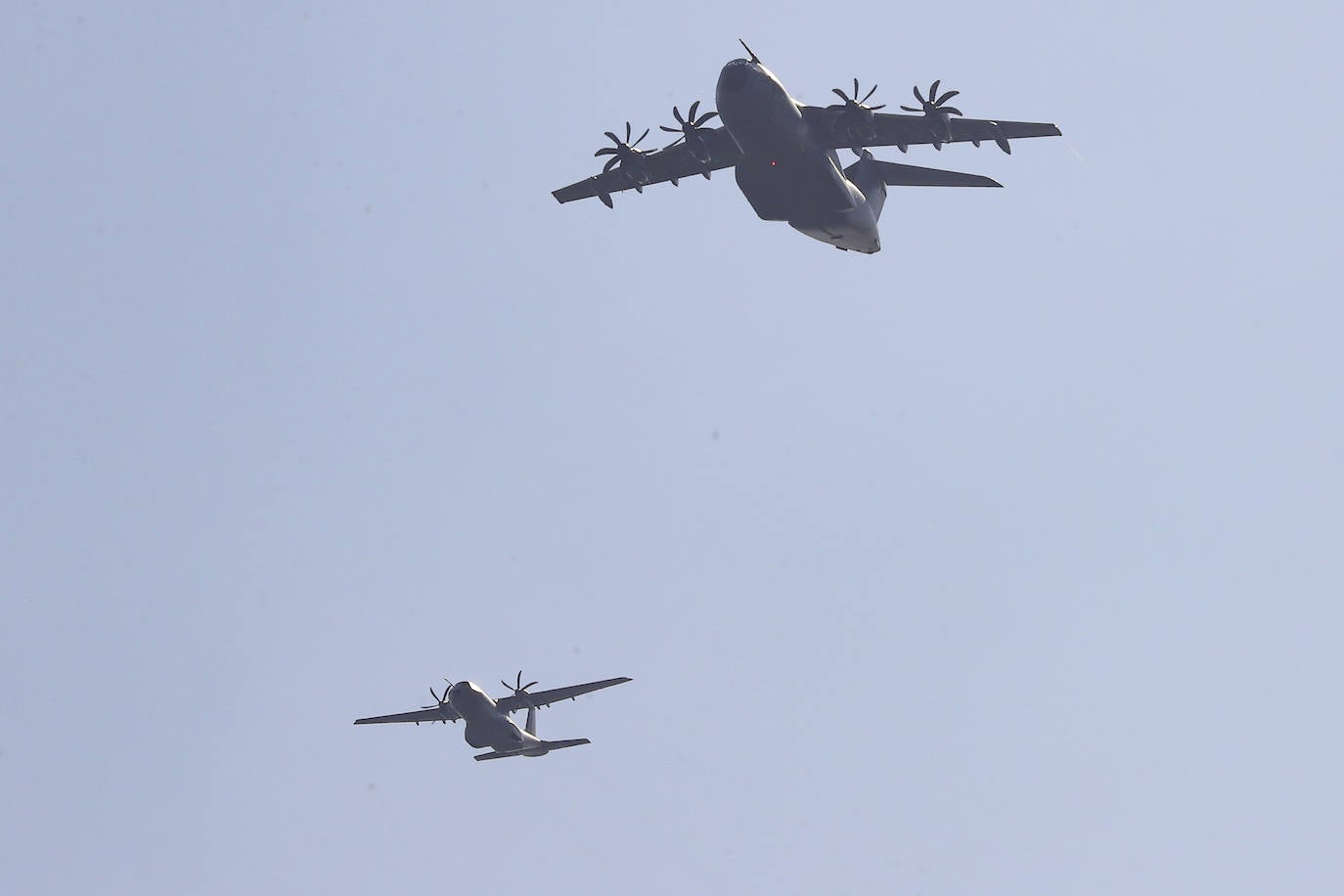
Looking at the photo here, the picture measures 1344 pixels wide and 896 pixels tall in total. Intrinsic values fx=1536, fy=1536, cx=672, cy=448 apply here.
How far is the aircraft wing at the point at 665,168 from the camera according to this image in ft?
157

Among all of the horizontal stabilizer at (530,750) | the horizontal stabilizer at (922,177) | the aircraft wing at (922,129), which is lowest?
the horizontal stabilizer at (530,750)

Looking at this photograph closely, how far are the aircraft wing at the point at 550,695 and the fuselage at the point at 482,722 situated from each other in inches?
130

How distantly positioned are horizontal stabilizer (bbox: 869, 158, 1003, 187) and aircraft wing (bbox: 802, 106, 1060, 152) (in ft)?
15.6

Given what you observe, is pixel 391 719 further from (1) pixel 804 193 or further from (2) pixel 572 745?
(1) pixel 804 193

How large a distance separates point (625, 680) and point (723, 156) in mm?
25312

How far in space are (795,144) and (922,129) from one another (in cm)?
422

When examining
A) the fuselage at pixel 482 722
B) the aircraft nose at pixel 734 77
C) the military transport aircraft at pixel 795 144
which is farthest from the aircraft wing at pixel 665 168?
the fuselage at pixel 482 722

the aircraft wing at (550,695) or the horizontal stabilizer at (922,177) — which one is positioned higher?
the horizontal stabilizer at (922,177)

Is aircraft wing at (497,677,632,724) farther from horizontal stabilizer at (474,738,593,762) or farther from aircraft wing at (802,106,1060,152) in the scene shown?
aircraft wing at (802,106,1060,152)

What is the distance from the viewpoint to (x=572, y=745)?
60.3 metres

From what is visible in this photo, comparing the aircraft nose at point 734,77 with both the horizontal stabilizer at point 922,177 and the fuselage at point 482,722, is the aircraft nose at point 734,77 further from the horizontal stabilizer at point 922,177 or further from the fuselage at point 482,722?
the fuselage at point 482,722

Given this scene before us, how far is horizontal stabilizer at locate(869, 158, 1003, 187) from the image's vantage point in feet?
166

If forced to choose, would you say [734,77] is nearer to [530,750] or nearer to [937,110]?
[937,110]

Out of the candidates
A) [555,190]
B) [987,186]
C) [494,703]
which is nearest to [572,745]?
[494,703]
